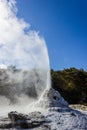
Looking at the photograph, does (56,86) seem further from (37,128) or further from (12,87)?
(37,128)

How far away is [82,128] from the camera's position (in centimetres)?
1337

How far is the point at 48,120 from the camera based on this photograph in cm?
1358

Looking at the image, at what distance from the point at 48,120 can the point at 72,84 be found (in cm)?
2168

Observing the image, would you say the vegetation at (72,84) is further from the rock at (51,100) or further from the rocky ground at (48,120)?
the rocky ground at (48,120)

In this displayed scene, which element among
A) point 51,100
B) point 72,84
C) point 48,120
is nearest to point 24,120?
point 48,120

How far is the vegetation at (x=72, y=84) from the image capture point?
110ft

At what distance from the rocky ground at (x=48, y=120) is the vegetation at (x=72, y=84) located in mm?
18445

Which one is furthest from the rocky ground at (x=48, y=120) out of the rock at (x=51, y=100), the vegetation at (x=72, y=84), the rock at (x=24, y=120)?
the vegetation at (x=72, y=84)

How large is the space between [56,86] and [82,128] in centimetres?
2057

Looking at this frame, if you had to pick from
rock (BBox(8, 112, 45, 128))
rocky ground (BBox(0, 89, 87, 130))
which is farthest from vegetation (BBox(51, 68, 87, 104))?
rock (BBox(8, 112, 45, 128))

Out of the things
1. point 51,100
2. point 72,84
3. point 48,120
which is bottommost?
point 48,120

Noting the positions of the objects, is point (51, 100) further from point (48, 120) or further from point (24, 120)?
point (24, 120)

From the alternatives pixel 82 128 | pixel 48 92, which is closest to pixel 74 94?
pixel 48 92

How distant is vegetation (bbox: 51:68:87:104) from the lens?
1318 inches
